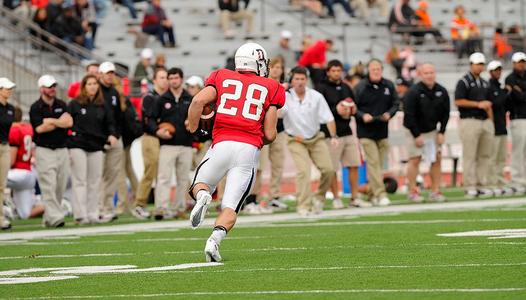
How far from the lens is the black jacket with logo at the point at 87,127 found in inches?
714

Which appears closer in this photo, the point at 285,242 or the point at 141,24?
the point at 285,242

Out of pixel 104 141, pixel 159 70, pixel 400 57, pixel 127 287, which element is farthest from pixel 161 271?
pixel 400 57

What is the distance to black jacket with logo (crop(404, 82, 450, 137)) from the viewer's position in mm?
20578

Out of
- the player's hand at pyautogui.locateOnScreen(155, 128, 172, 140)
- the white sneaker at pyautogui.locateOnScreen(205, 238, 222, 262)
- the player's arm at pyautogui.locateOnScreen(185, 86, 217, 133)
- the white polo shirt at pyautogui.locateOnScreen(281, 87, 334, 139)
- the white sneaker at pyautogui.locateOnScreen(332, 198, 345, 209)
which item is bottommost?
the white sneaker at pyautogui.locateOnScreen(332, 198, 345, 209)

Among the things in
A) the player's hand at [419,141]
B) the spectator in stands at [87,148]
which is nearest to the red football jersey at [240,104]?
the spectator in stands at [87,148]

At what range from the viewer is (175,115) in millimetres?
19047

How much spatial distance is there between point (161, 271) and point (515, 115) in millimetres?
12464

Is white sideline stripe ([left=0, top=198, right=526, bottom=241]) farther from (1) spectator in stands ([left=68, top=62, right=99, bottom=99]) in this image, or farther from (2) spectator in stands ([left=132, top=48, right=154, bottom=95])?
(2) spectator in stands ([left=132, top=48, right=154, bottom=95])

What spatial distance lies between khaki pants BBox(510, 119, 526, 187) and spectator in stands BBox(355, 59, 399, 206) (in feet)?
8.89

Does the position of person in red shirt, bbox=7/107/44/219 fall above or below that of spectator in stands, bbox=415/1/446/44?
below

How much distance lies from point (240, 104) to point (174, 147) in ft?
24.7

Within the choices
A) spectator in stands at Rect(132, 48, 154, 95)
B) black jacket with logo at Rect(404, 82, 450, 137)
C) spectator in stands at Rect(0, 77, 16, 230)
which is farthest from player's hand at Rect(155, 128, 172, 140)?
spectator in stands at Rect(132, 48, 154, 95)

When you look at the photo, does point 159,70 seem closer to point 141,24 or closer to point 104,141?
point 104,141

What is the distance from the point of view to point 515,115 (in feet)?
72.4
